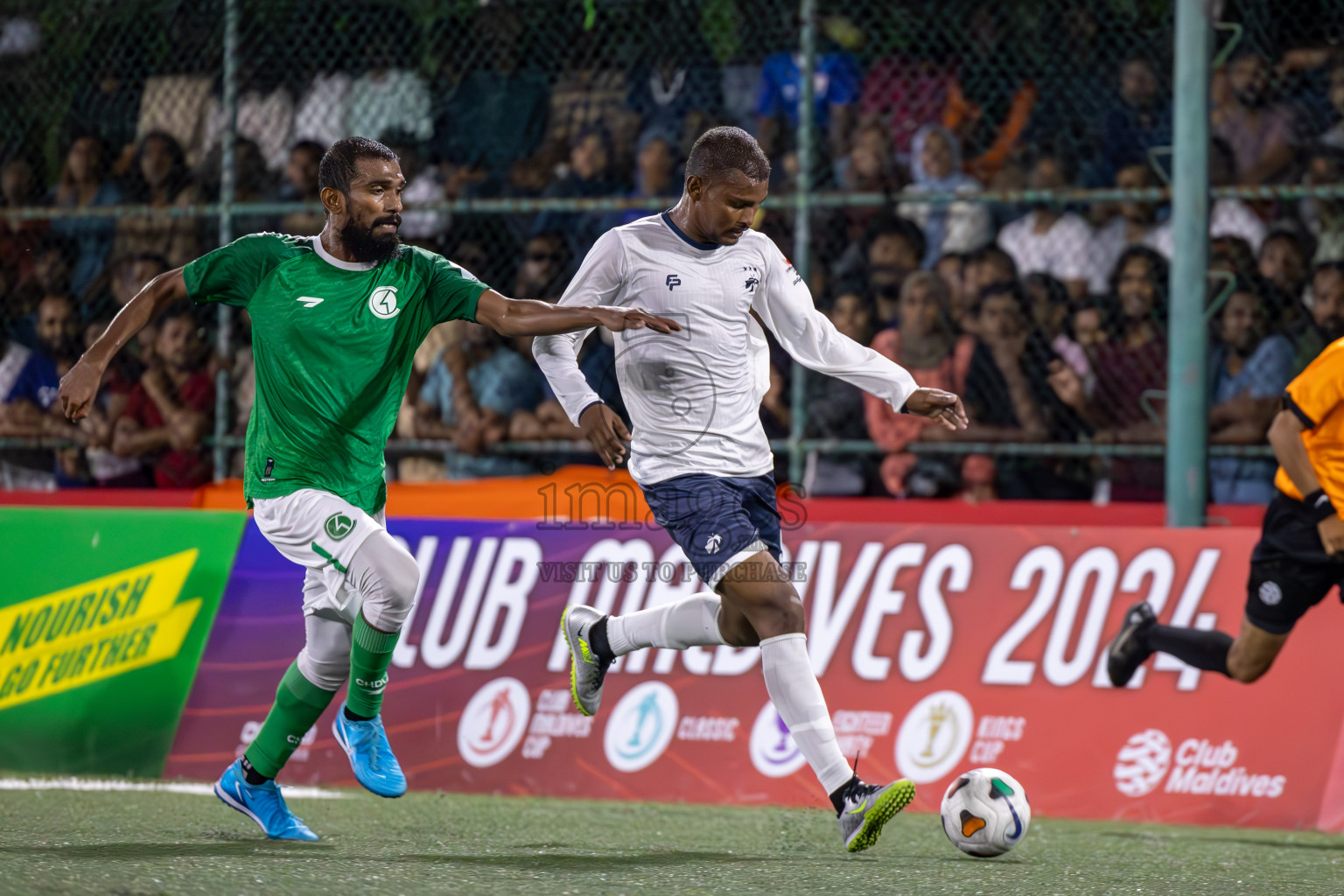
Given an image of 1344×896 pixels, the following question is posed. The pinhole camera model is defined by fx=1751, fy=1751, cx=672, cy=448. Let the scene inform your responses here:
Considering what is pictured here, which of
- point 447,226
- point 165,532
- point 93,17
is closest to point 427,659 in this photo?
point 165,532

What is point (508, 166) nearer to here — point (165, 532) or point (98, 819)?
point (165, 532)

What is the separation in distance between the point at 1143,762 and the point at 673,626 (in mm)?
2100

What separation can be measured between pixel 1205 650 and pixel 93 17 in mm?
6809

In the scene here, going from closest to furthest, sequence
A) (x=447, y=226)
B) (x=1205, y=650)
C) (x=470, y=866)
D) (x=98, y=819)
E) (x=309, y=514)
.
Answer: (x=470, y=866) < (x=309, y=514) < (x=98, y=819) < (x=1205, y=650) < (x=447, y=226)

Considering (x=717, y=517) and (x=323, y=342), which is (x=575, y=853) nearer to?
(x=717, y=517)

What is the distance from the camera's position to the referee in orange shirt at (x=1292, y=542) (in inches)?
250

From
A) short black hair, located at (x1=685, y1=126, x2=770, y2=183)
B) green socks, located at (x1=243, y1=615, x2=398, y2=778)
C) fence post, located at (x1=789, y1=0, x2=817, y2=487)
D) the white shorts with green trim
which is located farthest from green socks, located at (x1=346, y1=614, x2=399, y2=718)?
fence post, located at (x1=789, y1=0, x2=817, y2=487)

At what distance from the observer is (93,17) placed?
967cm

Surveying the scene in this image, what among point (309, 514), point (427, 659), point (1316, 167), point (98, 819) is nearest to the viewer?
point (309, 514)

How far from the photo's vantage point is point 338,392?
544 centimetres

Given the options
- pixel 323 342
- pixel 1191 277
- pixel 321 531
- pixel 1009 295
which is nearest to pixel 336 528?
pixel 321 531

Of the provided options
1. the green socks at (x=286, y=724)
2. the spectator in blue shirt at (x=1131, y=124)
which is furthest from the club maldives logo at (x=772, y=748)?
the spectator in blue shirt at (x=1131, y=124)

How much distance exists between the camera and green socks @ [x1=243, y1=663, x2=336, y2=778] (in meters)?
5.57

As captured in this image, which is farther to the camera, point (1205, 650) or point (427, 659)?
point (427, 659)
